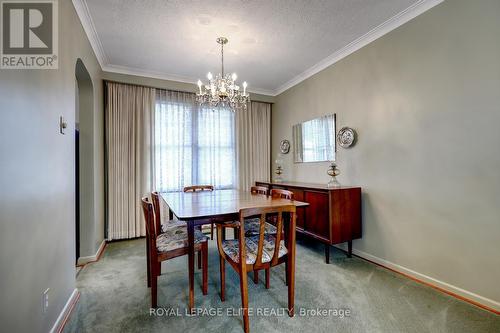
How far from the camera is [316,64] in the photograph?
3447 millimetres

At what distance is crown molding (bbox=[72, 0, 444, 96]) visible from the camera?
2188mm

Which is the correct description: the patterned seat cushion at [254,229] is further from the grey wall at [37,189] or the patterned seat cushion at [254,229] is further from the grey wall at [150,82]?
the grey wall at [150,82]

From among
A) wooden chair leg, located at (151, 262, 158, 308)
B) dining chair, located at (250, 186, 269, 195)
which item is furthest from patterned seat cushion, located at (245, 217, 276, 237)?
wooden chair leg, located at (151, 262, 158, 308)

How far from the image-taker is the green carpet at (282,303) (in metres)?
A: 1.62

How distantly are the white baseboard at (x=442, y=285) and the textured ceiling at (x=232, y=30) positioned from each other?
106 inches

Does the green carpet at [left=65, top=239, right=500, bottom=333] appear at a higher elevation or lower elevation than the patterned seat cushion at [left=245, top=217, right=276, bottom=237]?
lower

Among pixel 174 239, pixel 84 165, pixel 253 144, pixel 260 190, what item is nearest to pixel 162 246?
pixel 174 239

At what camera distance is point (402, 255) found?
2.40 meters

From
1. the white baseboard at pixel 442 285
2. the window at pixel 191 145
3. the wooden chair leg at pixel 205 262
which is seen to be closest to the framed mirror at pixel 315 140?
the window at pixel 191 145

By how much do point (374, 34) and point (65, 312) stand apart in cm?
404

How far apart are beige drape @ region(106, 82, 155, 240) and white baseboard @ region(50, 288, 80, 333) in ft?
5.29

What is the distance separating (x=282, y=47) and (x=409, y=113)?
5.66 ft

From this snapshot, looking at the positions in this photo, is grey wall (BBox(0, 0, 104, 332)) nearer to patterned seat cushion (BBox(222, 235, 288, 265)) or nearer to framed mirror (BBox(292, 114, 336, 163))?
patterned seat cushion (BBox(222, 235, 288, 265))

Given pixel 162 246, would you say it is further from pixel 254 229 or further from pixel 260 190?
pixel 260 190
